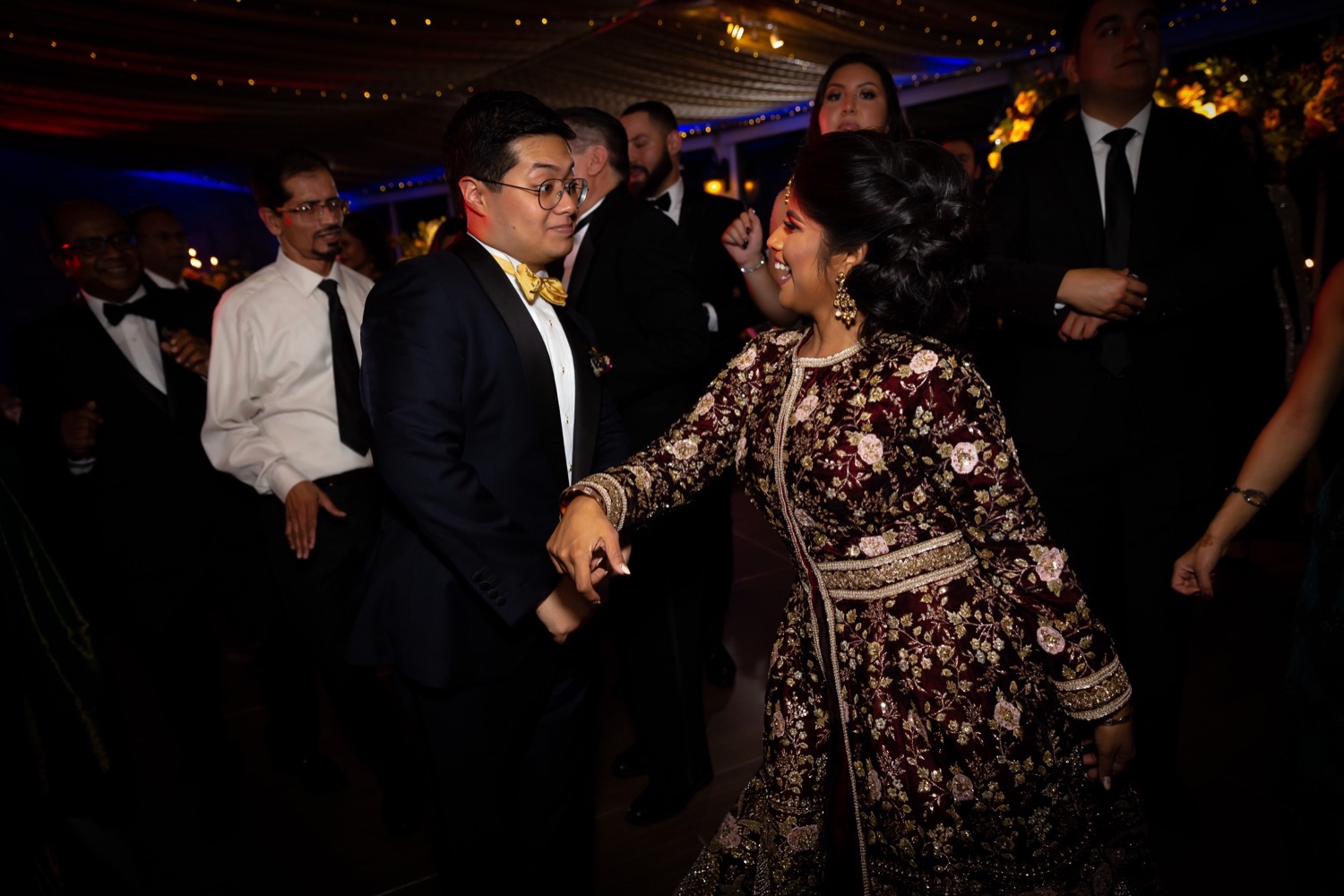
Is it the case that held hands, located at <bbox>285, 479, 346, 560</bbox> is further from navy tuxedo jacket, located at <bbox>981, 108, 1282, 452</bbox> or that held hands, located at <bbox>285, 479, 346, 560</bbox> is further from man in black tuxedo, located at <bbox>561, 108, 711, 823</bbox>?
navy tuxedo jacket, located at <bbox>981, 108, 1282, 452</bbox>

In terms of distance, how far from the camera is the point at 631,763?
9.09ft

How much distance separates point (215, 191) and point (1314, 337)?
1505cm

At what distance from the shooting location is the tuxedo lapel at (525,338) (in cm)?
166

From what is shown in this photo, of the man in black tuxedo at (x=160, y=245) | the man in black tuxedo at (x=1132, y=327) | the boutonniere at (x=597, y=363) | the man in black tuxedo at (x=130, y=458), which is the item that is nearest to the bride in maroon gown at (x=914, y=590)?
the boutonniere at (x=597, y=363)

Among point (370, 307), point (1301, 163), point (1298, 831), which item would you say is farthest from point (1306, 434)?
point (1301, 163)

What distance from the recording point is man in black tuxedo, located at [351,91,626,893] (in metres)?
1.52

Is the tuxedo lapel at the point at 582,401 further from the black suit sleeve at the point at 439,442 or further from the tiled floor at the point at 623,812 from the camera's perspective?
the tiled floor at the point at 623,812

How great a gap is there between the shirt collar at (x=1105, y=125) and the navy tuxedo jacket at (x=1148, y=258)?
0.07 ft

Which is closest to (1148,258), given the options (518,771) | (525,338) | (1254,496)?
(1254,496)

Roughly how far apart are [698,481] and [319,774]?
2.03 m

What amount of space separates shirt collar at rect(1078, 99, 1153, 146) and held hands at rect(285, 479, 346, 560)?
2293 millimetres

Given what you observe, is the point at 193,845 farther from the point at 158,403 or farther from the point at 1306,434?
the point at 1306,434

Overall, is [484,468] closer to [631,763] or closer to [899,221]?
[899,221]

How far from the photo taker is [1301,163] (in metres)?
3.87
